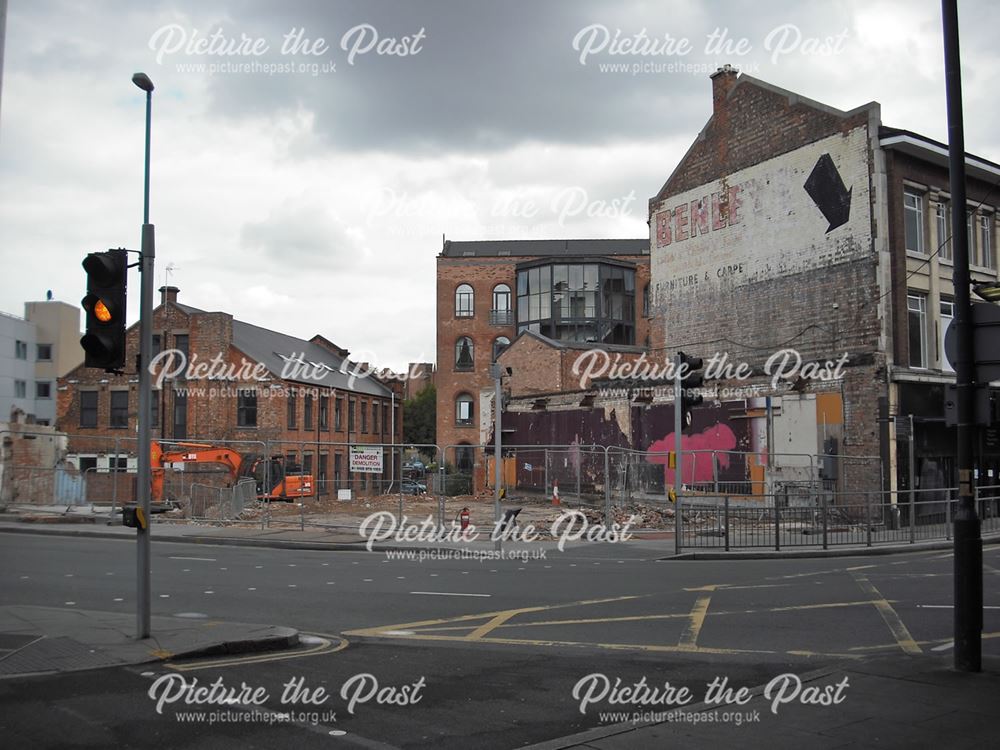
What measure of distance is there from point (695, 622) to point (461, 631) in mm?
2962

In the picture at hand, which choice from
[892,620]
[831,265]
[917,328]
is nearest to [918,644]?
[892,620]

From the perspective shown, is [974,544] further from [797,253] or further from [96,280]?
[797,253]

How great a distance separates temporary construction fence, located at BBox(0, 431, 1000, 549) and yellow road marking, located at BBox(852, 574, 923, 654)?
6337mm

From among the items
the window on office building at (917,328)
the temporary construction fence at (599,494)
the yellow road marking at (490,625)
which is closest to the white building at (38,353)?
the temporary construction fence at (599,494)

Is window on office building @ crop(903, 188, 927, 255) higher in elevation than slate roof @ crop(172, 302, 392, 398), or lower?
higher

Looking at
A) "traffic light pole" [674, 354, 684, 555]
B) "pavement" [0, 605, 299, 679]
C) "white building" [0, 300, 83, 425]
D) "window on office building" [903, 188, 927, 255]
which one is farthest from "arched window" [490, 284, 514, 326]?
"pavement" [0, 605, 299, 679]

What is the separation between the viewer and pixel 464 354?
63.9 metres

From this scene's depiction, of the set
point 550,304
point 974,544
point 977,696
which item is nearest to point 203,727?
point 977,696

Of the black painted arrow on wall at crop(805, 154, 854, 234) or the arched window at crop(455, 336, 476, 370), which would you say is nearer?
the black painted arrow on wall at crop(805, 154, 854, 234)

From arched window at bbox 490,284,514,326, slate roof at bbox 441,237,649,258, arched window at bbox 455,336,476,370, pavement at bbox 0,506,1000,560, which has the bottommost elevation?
pavement at bbox 0,506,1000,560

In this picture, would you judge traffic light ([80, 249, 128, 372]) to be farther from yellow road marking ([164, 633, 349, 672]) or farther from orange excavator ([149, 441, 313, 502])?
orange excavator ([149, 441, 313, 502])

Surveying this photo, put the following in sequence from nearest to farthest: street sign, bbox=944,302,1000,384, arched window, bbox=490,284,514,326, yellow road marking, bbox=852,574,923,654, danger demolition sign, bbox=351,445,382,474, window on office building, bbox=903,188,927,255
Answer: street sign, bbox=944,302,1000,384 → yellow road marking, bbox=852,574,923,654 → danger demolition sign, bbox=351,445,382,474 → window on office building, bbox=903,188,927,255 → arched window, bbox=490,284,514,326

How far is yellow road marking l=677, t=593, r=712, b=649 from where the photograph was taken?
979 centimetres

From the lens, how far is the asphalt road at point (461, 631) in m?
6.59
